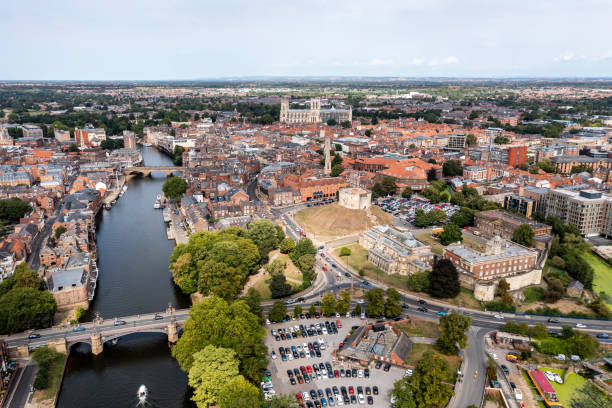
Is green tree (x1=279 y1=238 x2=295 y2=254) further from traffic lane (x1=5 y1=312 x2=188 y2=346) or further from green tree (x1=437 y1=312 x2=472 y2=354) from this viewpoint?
green tree (x1=437 y1=312 x2=472 y2=354)

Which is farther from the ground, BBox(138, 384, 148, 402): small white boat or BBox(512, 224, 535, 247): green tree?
BBox(512, 224, 535, 247): green tree

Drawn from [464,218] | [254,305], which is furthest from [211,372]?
[464,218]

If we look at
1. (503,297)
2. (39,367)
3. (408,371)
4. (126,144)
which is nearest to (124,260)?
(39,367)

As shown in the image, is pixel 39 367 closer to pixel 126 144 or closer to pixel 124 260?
pixel 124 260

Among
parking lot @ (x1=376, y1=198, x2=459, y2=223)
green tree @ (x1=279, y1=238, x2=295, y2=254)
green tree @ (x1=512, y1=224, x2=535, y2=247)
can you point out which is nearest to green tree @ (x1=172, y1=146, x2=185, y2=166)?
parking lot @ (x1=376, y1=198, x2=459, y2=223)

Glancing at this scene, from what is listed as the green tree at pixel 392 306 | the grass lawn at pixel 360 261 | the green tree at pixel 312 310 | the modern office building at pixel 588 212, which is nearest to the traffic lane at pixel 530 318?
the green tree at pixel 392 306
